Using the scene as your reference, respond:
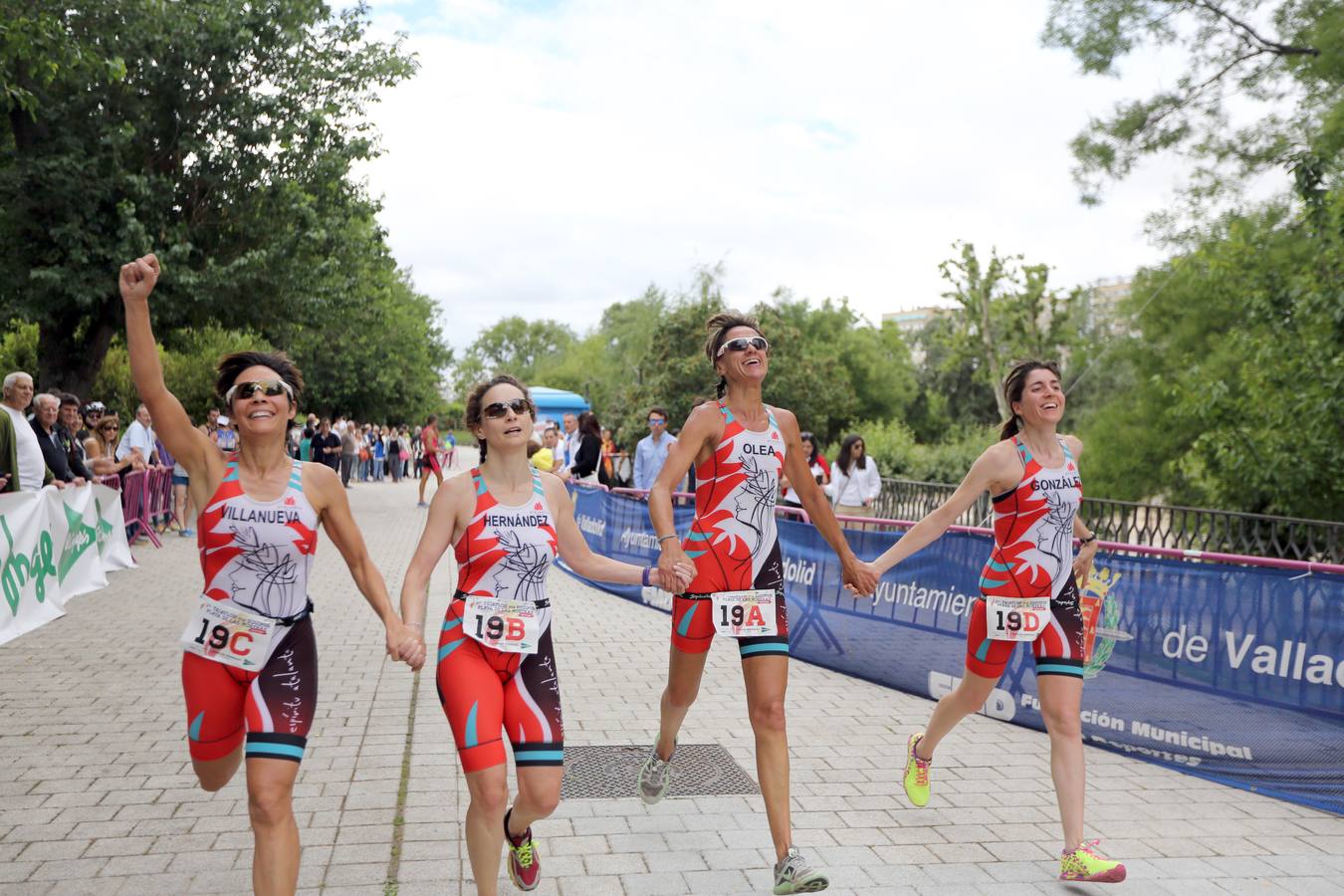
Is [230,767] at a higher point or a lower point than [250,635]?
lower

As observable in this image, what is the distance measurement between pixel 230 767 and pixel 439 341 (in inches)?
2573

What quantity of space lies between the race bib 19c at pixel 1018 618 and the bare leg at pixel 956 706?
0.23m

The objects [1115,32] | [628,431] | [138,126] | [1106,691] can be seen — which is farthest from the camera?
[628,431]

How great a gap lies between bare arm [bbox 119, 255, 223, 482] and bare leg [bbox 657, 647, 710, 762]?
1994 millimetres

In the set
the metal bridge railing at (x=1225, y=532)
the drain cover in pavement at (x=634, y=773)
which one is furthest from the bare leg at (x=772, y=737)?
the metal bridge railing at (x=1225, y=532)

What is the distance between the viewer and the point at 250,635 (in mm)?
3582

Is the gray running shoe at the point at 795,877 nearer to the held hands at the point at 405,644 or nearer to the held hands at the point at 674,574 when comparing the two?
the held hands at the point at 674,574

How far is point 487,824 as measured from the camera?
3637 mm

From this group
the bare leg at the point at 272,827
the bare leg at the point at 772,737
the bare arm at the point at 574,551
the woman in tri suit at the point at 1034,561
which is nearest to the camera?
the bare leg at the point at 272,827

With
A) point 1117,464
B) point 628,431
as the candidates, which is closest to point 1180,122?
point 1117,464

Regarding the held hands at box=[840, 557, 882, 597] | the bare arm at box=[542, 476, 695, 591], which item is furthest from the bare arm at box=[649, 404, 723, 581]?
the held hands at box=[840, 557, 882, 597]

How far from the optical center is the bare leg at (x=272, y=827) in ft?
10.8

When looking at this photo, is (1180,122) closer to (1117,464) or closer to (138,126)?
(1117,464)

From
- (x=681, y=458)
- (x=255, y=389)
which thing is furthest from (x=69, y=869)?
(x=681, y=458)
